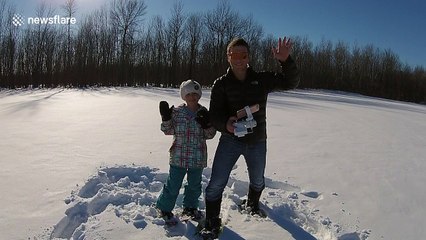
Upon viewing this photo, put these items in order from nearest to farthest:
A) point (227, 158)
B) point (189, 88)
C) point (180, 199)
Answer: point (227, 158)
point (189, 88)
point (180, 199)

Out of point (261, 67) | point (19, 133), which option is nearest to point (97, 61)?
point (261, 67)

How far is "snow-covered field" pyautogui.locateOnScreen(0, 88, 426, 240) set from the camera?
3260mm

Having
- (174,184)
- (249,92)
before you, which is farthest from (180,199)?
(249,92)

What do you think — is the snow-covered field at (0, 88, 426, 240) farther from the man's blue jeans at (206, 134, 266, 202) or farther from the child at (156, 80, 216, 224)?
the man's blue jeans at (206, 134, 266, 202)

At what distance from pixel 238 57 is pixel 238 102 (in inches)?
14.4

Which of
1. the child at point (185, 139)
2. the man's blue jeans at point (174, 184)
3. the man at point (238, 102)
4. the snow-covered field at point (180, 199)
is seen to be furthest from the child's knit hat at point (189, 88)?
the snow-covered field at point (180, 199)

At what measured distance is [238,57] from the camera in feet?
9.89

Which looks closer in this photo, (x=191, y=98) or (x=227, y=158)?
(x=227, y=158)

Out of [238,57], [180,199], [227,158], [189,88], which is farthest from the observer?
[180,199]

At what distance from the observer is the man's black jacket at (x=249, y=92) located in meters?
3.06

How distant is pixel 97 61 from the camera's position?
108 feet

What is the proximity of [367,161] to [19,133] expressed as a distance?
21.3 ft

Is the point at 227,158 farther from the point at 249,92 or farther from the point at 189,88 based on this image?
the point at 189,88

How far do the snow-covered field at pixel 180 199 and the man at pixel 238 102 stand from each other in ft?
1.51
